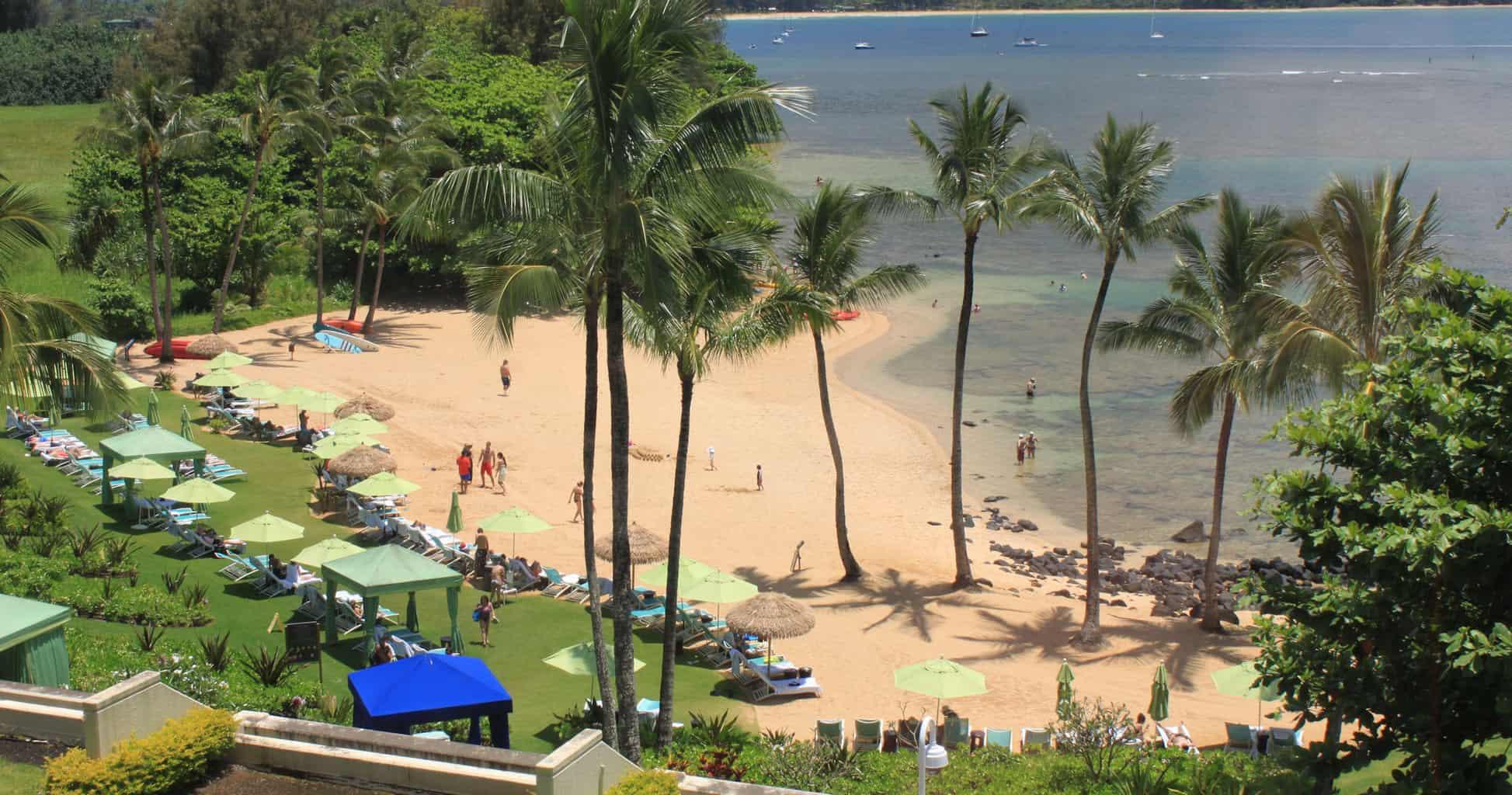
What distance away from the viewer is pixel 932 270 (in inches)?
2714

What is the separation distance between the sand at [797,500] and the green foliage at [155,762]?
362 inches

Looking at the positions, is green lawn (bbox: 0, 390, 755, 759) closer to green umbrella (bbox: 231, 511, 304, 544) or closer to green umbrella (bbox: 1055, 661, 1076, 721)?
green umbrella (bbox: 231, 511, 304, 544)

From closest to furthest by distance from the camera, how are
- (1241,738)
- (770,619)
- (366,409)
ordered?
1. (1241,738)
2. (770,619)
3. (366,409)

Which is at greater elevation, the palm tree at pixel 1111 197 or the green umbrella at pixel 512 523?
the palm tree at pixel 1111 197

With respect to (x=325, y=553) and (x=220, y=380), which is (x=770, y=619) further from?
(x=220, y=380)

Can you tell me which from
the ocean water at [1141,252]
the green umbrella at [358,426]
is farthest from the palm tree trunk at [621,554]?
the green umbrella at [358,426]

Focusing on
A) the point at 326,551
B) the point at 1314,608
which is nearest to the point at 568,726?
the point at 326,551

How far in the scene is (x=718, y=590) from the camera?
2072 centimetres

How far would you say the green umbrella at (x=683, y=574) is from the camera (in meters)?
20.8

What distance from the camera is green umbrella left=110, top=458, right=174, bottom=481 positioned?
2275 centimetres

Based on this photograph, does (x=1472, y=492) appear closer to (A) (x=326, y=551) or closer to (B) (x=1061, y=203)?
(B) (x=1061, y=203)

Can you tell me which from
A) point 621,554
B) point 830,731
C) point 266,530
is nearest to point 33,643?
→ point 621,554

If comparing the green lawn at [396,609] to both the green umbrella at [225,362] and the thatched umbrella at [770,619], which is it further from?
the green umbrella at [225,362]

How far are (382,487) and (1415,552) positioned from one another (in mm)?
19479
